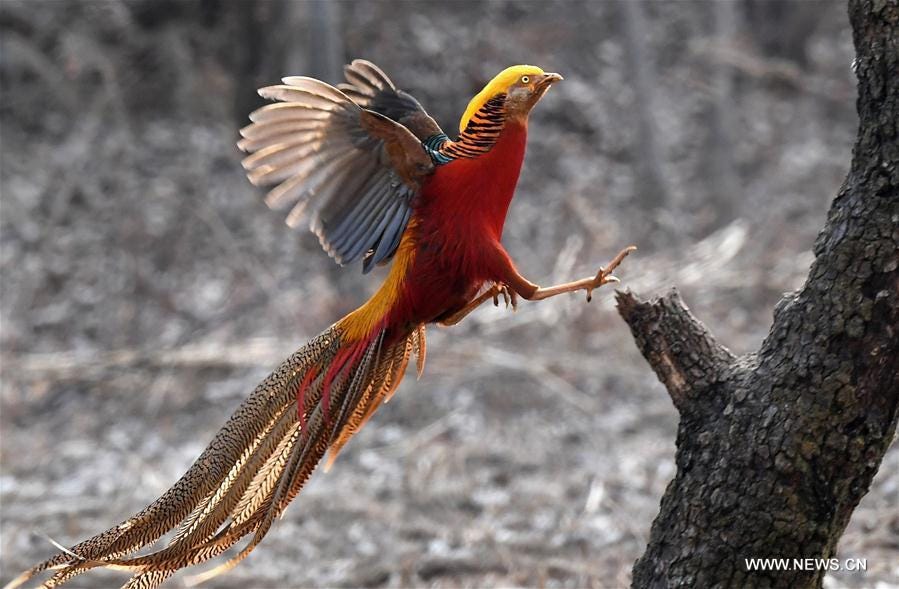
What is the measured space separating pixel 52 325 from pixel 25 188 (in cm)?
210

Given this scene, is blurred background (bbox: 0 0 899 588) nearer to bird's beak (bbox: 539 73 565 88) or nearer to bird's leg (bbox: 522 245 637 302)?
bird's leg (bbox: 522 245 637 302)

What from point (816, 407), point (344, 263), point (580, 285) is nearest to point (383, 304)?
point (344, 263)

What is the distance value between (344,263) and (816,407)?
4.12 ft

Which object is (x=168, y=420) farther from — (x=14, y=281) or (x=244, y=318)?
(x=14, y=281)

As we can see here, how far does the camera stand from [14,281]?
829 centimetres

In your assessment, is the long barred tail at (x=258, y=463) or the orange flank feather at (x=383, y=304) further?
the orange flank feather at (x=383, y=304)

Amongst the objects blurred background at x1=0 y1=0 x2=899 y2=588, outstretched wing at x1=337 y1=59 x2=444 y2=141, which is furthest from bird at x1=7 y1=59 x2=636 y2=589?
blurred background at x1=0 y1=0 x2=899 y2=588

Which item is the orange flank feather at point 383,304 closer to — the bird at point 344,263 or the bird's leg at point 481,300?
the bird at point 344,263

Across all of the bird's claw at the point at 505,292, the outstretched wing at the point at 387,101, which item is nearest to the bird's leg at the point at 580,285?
the bird's claw at the point at 505,292

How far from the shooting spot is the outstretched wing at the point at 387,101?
282 centimetres

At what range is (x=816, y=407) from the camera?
227 centimetres

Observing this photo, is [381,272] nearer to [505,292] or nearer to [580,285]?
[505,292]

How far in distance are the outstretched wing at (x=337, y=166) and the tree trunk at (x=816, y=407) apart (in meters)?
0.96

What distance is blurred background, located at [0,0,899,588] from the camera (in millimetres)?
5199
